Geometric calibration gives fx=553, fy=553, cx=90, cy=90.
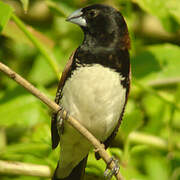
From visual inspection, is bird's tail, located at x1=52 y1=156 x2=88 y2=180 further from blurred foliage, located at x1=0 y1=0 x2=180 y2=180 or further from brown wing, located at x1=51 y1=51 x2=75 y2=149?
brown wing, located at x1=51 y1=51 x2=75 y2=149

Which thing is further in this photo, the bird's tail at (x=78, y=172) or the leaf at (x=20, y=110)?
the leaf at (x=20, y=110)

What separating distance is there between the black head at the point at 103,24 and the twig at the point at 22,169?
3.14 ft

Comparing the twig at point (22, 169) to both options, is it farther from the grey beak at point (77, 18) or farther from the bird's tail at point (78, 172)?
the grey beak at point (77, 18)

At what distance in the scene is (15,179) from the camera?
4254 millimetres

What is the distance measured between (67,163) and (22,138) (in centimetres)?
71

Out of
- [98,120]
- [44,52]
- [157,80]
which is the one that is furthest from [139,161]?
[44,52]

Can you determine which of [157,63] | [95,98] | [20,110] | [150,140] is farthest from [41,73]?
[95,98]

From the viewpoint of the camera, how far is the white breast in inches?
147

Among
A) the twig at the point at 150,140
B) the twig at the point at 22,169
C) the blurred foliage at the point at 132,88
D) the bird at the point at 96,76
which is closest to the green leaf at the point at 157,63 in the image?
the blurred foliage at the point at 132,88

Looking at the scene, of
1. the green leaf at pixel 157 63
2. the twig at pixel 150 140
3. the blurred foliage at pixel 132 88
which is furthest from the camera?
the green leaf at pixel 157 63

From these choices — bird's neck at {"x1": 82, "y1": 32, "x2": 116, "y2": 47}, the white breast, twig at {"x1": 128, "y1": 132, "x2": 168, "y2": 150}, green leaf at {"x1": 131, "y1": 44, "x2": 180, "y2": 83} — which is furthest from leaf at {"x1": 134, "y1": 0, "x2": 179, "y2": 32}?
twig at {"x1": 128, "y1": 132, "x2": 168, "y2": 150}

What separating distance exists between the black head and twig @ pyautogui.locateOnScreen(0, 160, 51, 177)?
37.7 inches

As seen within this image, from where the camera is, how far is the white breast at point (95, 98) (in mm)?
3738

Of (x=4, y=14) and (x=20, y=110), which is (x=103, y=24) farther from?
(x=20, y=110)
